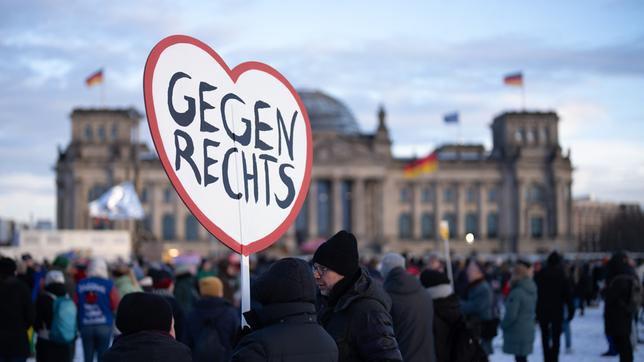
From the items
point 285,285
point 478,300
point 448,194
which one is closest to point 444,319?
point 478,300

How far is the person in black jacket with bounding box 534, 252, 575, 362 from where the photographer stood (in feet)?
46.1

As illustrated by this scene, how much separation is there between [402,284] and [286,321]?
12.3ft

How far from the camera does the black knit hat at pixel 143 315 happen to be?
4.82 meters

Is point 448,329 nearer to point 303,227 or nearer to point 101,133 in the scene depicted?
point 303,227

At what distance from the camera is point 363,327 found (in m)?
5.51

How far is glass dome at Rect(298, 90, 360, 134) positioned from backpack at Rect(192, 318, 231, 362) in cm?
8577

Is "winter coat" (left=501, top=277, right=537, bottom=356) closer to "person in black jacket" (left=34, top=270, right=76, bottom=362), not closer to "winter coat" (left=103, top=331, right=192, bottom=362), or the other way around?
"person in black jacket" (left=34, top=270, right=76, bottom=362)

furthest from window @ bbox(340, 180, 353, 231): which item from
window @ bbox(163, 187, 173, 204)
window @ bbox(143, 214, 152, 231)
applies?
window @ bbox(143, 214, 152, 231)

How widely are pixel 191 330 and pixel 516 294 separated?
205 inches

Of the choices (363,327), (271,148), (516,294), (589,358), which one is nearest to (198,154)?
(271,148)

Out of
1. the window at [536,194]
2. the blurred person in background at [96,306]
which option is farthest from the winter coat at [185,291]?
the window at [536,194]

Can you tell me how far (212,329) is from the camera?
872cm

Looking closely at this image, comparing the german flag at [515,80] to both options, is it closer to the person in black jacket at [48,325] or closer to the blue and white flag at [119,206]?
the blue and white flag at [119,206]

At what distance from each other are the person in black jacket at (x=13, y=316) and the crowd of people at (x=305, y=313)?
1 cm
